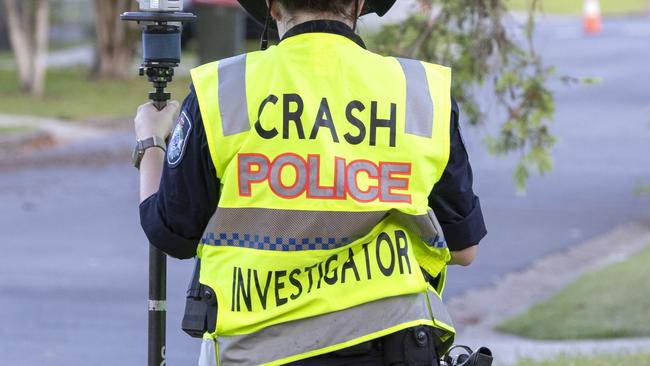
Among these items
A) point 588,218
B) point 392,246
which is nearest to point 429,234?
point 392,246

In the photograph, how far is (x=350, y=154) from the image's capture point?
2598 millimetres

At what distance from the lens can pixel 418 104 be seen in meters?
2.67

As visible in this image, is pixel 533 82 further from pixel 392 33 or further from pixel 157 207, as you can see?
pixel 157 207

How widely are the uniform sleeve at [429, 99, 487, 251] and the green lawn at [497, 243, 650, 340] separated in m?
5.13

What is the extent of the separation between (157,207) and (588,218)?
9662 mm

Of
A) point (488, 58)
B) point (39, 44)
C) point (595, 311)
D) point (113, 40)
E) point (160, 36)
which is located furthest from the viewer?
point (113, 40)

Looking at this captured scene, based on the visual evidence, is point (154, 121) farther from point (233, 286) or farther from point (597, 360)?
point (597, 360)

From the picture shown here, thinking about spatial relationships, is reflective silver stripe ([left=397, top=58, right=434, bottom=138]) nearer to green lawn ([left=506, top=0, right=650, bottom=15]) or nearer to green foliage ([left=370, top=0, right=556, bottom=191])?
green foliage ([left=370, top=0, right=556, bottom=191])

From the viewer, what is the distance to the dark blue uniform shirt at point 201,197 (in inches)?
103

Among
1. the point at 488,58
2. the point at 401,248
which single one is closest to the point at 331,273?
the point at 401,248

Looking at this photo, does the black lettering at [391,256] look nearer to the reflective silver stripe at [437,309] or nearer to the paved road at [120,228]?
the reflective silver stripe at [437,309]

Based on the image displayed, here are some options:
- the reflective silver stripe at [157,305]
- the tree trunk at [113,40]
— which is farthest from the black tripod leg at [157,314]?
the tree trunk at [113,40]

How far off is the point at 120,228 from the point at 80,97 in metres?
10.6

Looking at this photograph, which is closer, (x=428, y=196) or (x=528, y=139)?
(x=428, y=196)
